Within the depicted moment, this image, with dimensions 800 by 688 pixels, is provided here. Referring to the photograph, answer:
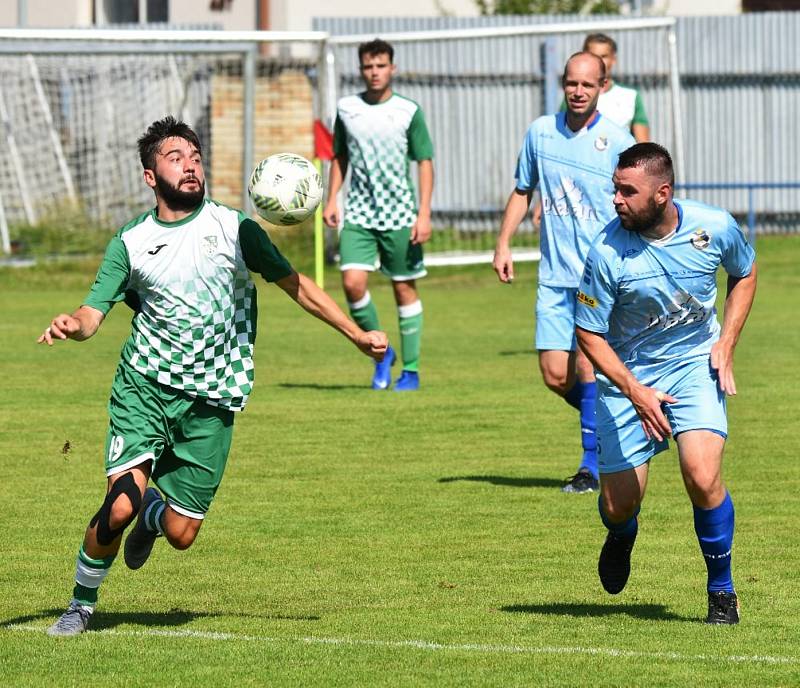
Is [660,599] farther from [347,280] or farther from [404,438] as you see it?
[347,280]

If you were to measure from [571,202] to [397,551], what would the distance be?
2.50m

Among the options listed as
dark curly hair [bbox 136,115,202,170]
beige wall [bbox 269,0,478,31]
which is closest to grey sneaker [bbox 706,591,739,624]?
dark curly hair [bbox 136,115,202,170]

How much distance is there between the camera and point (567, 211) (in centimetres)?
1002

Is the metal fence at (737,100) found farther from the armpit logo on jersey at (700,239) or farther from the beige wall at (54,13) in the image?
the armpit logo on jersey at (700,239)

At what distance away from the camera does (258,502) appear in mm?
9844

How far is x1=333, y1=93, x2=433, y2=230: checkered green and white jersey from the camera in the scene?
13930mm

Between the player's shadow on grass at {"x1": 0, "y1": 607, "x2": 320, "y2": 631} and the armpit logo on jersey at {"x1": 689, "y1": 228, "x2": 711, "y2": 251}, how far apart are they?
6.96 ft

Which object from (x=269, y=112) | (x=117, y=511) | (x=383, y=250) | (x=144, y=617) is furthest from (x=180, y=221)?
(x=269, y=112)

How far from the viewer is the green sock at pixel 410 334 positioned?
549 inches

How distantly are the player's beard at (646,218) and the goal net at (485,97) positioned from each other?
1730 cm

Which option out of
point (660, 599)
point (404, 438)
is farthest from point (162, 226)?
point (404, 438)

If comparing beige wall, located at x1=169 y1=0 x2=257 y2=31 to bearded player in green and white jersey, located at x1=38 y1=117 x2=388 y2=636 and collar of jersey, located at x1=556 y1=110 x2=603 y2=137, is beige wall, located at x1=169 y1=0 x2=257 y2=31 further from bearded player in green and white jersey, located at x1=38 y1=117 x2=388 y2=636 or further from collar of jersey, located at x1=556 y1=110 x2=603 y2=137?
bearded player in green and white jersey, located at x1=38 y1=117 x2=388 y2=636

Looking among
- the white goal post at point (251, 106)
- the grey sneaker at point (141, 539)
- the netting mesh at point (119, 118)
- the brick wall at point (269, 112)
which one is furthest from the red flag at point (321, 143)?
the grey sneaker at point (141, 539)

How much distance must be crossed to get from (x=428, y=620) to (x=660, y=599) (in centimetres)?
110
